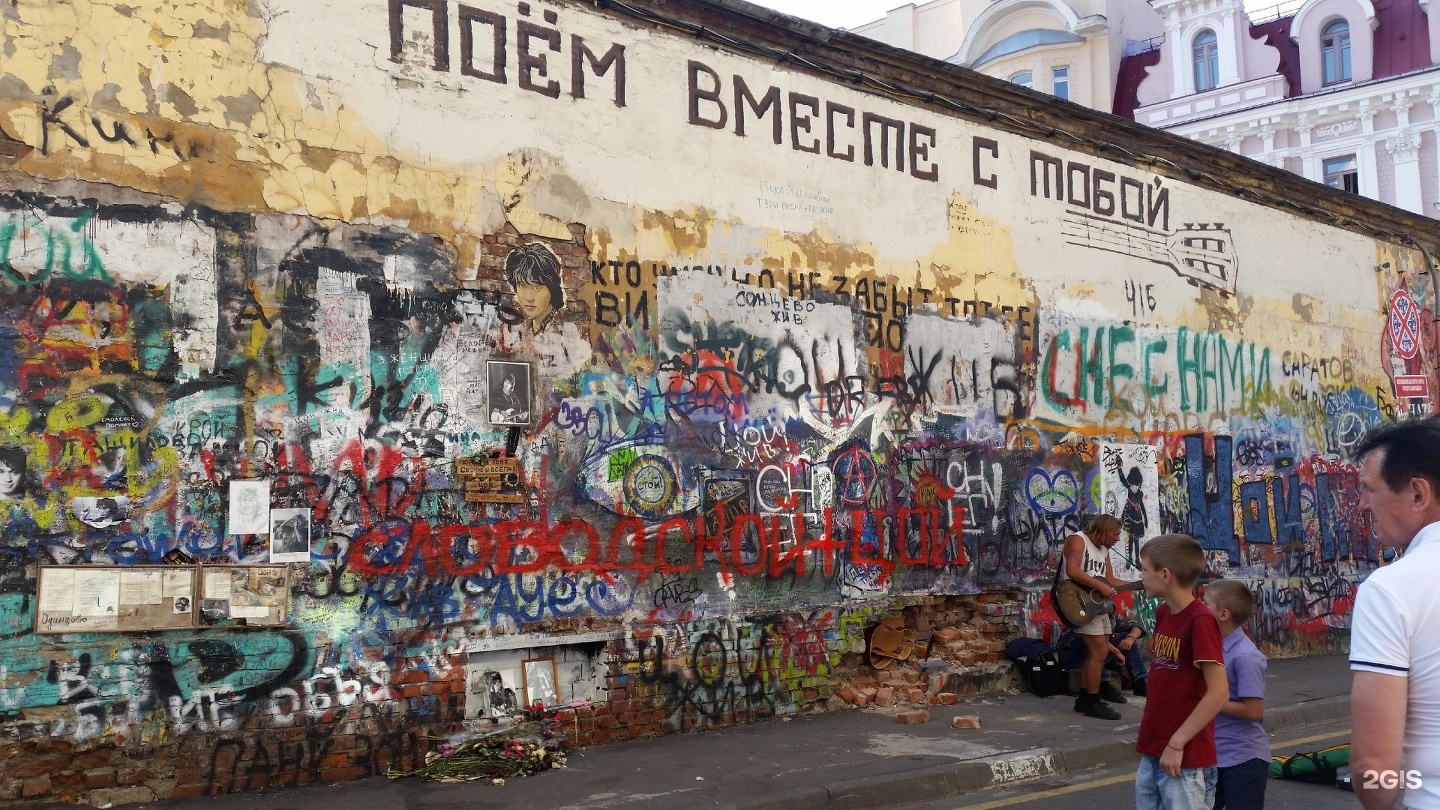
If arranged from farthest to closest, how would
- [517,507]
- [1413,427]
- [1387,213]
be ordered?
[1387,213] < [517,507] < [1413,427]

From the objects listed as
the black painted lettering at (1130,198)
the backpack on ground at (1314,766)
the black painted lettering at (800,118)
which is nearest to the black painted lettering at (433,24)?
the black painted lettering at (800,118)

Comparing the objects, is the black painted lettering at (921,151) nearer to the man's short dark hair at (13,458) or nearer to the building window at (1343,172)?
the man's short dark hair at (13,458)

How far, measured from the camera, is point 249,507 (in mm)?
6840

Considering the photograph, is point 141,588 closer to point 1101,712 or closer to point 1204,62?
point 1101,712

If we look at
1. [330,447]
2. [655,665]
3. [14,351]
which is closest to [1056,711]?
[655,665]

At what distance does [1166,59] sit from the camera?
32719mm

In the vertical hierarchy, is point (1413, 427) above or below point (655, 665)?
above

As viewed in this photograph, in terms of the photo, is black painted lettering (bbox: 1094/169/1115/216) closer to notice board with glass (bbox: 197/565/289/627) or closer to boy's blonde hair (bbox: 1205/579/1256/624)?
boy's blonde hair (bbox: 1205/579/1256/624)

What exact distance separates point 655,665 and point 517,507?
61.9 inches

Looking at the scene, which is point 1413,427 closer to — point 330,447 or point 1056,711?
point 330,447

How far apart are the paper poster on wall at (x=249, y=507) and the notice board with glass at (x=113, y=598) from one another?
0.36 meters

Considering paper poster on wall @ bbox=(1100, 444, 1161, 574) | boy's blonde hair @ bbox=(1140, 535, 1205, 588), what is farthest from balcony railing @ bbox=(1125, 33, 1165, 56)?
boy's blonde hair @ bbox=(1140, 535, 1205, 588)

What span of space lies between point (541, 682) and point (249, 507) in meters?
2.25
